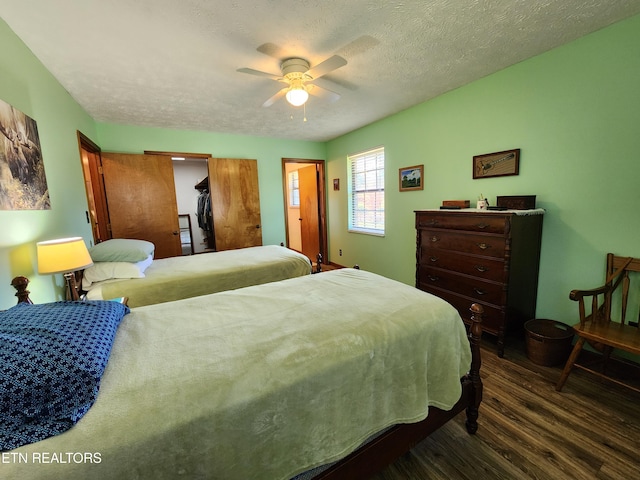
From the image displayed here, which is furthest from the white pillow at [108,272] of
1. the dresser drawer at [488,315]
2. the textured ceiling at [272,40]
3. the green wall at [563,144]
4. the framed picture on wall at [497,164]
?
the framed picture on wall at [497,164]

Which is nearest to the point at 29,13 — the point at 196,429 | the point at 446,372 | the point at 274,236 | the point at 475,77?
the point at 196,429

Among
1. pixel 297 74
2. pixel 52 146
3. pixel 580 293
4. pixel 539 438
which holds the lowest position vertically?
pixel 539 438

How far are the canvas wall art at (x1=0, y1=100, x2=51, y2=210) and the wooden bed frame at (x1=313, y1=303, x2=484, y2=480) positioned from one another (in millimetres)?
2144

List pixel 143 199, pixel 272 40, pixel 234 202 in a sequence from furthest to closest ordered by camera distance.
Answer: pixel 234 202 → pixel 143 199 → pixel 272 40

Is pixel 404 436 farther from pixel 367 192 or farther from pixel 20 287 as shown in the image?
pixel 367 192

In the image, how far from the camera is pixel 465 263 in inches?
95.7

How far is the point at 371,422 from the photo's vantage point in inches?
43.8

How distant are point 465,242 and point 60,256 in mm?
2997

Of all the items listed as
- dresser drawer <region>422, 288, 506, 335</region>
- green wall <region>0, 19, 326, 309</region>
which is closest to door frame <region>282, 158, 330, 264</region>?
green wall <region>0, 19, 326, 309</region>

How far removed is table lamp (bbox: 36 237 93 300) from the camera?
60.1 inches

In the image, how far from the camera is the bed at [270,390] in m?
0.73

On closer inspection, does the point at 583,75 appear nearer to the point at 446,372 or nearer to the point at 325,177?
the point at 446,372

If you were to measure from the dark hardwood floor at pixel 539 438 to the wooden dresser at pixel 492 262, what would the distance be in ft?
1.72

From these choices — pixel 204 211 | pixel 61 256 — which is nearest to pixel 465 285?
pixel 61 256
